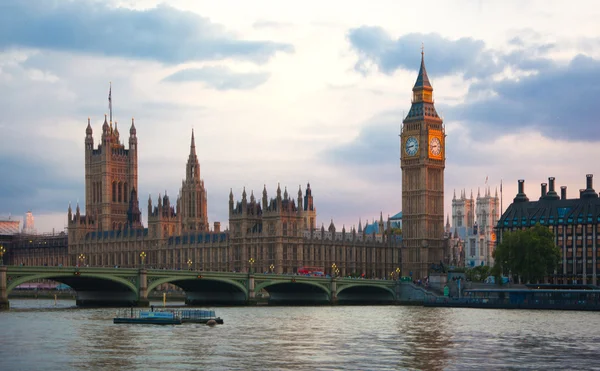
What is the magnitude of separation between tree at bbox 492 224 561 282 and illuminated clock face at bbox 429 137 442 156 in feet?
109

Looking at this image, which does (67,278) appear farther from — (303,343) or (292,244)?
(292,244)

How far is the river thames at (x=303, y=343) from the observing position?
59.2m

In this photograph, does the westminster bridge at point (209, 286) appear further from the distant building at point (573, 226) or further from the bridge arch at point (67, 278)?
the distant building at point (573, 226)

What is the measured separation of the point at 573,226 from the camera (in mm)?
158875

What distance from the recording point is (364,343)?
71625 mm

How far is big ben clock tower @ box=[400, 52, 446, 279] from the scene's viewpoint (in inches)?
6890

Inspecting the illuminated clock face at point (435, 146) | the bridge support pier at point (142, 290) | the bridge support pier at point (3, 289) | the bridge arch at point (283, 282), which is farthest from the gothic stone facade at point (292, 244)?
the bridge support pier at point (3, 289)

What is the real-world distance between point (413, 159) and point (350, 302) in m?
40.3

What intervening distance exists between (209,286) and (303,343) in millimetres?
60900

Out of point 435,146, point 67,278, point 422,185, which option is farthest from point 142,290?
point 435,146

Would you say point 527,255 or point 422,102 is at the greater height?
point 422,102

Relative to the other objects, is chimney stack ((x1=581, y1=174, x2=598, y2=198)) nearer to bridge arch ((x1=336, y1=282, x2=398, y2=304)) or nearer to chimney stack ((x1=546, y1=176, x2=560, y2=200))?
chimney stack ((x1=546, y1=176, x2=560, y2=200))

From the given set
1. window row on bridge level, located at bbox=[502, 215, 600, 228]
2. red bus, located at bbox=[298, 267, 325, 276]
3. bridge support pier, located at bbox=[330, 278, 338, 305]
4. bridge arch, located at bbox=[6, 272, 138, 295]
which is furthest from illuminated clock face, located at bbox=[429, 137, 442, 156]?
bridge arch, located at bbox=[6, 272, 138, 295]

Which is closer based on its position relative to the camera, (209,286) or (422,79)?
(209,286)
